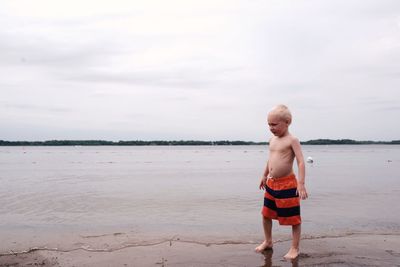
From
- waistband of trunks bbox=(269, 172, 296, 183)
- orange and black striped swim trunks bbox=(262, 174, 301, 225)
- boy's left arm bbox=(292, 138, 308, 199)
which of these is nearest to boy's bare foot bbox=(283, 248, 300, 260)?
orange and black striped swim trunks bbox=(262, 174, 301, 225)

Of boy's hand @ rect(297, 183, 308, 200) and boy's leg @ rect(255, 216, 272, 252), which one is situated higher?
boy's hand @ rect(297, 183, 308, 200)

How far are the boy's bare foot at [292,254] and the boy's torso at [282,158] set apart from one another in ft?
2.90

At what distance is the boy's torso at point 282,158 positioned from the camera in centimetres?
518

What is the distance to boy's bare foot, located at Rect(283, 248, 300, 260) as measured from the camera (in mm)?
4828

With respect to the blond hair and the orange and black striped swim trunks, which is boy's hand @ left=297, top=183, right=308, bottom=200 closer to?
the orange and black striped swim trunks

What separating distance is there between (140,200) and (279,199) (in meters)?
6.59

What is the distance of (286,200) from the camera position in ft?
16.6

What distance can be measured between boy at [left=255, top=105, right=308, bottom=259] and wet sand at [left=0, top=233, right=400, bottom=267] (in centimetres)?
27

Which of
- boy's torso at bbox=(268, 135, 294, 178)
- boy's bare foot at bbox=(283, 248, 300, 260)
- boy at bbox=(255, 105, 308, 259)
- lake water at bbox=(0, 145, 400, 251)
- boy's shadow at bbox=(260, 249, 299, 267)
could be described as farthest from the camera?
lake water at bbox=(0, 145, 400, 251)

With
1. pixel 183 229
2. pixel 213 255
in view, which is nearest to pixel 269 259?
pixel 213 255

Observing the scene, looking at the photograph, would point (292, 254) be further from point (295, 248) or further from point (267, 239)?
point (267, 239)

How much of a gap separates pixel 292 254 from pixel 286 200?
0.62 meters

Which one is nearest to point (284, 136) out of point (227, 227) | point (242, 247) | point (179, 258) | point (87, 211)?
point (242, 247)

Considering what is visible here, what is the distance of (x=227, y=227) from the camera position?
730 cm
